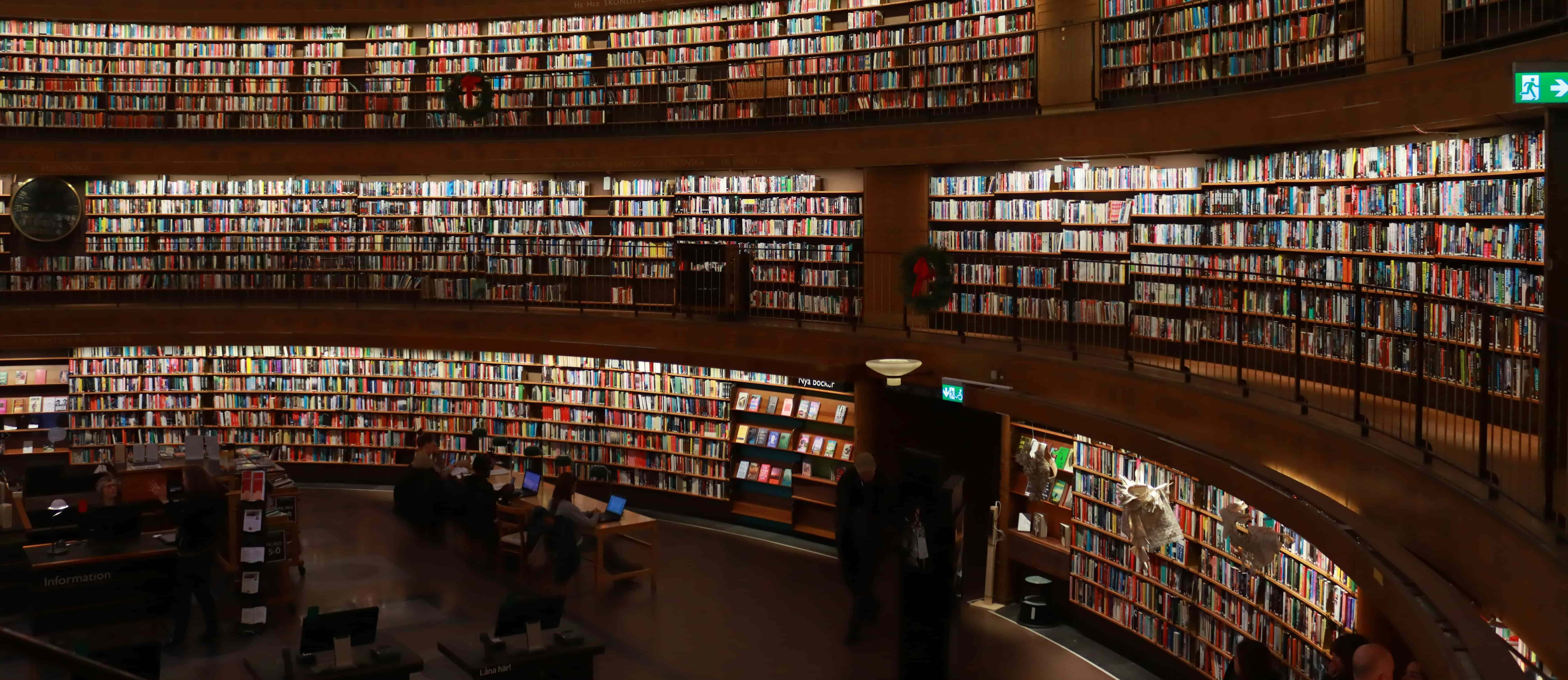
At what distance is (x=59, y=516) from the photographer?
9.51 meters

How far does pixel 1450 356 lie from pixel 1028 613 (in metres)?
4.12

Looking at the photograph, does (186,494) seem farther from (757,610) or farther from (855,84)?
(855,84)

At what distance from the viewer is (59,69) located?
43.9 feet

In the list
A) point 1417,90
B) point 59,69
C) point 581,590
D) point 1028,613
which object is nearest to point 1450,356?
point 1417,90

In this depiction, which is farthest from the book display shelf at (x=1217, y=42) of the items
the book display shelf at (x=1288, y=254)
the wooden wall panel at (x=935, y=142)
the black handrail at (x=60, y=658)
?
the black handrail at (x=60, y=658)

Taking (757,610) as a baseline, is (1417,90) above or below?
above

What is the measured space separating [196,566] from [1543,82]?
8005mm

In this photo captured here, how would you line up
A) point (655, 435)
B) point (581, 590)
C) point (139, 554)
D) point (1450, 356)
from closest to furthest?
point (1450, 356)
point (139, 554)
point (581, 590)
point (655, 435)

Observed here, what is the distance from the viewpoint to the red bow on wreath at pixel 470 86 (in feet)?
41.9

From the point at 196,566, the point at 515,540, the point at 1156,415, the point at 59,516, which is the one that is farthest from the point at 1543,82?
the point at 59,516

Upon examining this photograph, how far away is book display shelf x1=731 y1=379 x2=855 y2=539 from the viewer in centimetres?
1123

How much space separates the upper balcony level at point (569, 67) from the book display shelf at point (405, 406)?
2.45 meters

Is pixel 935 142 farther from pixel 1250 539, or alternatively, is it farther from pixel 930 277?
pixel 1250 539

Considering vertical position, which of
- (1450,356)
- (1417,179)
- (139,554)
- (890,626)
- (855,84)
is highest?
(855,84)
